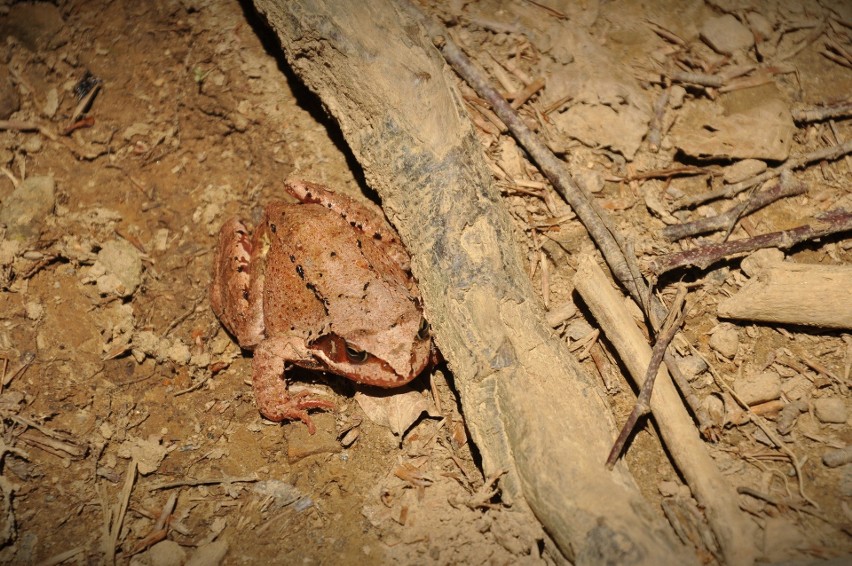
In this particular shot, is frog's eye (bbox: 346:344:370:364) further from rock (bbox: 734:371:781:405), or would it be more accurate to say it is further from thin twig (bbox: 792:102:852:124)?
thin twig (bbox: 792:102:852:124)

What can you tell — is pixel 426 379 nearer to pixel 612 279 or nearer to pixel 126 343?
pixel 612 279

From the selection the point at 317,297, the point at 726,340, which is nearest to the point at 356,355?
the point at 317,297

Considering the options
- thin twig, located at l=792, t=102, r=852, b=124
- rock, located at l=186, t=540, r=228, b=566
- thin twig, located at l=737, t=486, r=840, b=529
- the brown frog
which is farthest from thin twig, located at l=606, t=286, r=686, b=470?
rock, located at l=186, t=540, r=228, b=566

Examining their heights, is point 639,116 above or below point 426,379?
above

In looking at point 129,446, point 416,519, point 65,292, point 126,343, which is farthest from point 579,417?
point 65,292

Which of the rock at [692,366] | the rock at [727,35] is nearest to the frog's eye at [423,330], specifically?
the rock at [692,366]

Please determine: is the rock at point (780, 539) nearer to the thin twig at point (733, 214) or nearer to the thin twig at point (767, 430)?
the thin twig at point (767, 430)

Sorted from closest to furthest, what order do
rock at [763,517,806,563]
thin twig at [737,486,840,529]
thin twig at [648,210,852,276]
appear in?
1. rock at [763,517,806,563]
2. thin twig at [737,486,840,529]
3. thin twig at [648,210,852,276]
